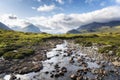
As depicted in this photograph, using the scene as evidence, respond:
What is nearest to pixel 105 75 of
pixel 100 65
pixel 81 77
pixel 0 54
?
pixel 81 77

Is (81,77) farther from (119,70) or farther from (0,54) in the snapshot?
(0,54)

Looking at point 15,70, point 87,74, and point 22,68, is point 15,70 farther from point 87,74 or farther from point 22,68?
point 87,74

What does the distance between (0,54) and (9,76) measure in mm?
33389

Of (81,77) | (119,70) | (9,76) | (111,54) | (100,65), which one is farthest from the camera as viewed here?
(111,54)

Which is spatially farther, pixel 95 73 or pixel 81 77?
pixel 95 73

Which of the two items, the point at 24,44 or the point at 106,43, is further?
the point at 106,43

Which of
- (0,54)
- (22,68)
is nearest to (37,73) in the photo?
(22,68)

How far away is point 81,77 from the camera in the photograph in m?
49.8

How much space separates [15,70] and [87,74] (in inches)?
845

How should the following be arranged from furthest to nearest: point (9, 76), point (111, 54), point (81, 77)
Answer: point (111, 54) < point (9, 76) < point (81, 77)

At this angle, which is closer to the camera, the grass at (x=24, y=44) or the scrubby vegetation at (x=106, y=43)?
the grass at (x=24, y=44)

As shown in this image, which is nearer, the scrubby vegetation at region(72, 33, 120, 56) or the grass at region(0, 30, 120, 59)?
the grass at region(0, 30, 120, 59)

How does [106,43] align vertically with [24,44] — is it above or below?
below

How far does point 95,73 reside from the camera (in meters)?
54.5
